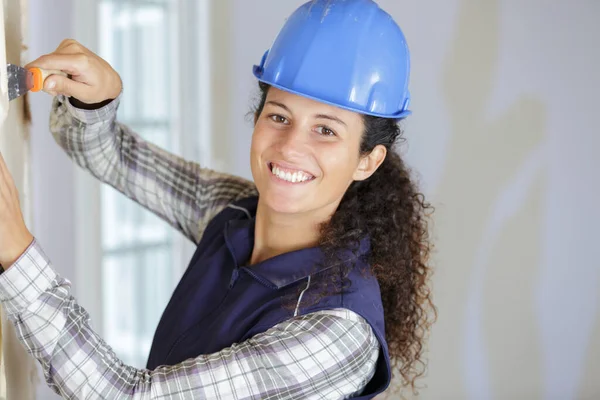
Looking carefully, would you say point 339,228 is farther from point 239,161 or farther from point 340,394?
point 239,161

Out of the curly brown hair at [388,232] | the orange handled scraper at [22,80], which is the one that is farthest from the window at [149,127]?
the orange handled scraper at [22,80]

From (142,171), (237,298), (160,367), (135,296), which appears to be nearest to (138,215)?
(135,296)

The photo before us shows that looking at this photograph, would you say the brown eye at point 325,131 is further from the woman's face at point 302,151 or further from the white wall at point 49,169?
the white wall at point 49,169

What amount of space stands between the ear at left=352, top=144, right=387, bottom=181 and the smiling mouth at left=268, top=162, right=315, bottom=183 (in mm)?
148

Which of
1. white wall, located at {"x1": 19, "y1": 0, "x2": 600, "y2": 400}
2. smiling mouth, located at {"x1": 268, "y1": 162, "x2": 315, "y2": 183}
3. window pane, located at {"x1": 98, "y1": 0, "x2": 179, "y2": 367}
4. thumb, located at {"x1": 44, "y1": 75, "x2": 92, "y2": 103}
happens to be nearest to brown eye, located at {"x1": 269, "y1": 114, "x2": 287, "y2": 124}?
smiling mouth, located at {"x1": 268, "y1": 162, "x2": 315, "y2": 183}

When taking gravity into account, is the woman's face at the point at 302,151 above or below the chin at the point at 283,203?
above

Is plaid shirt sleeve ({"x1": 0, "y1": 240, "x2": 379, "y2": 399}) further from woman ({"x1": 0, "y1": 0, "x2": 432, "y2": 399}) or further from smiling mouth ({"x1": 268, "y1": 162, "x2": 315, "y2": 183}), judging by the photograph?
smiling mouth ({"x1": 268, "y1": 162, "x2": 315, "y2": 183})

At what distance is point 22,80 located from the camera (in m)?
1.09

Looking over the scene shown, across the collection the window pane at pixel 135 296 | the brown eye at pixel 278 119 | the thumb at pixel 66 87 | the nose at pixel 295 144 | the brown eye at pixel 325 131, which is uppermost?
the thumb at pixel 66 87

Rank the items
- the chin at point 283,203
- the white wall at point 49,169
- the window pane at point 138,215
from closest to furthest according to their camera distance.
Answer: the chin at point 283,203 → the white wall at point 49,169 → the window pane at point 138,215

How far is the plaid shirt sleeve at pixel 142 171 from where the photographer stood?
5.05ft

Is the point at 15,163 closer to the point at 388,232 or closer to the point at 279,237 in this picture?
the point at 279,237

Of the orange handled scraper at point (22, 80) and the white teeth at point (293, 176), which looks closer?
the orange handled scraper at point (22, 80)

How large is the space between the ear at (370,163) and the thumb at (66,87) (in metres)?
0.58
